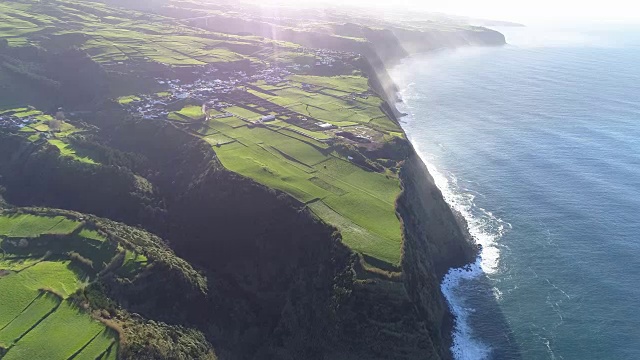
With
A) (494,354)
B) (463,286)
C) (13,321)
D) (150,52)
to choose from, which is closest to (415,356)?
(494,354)

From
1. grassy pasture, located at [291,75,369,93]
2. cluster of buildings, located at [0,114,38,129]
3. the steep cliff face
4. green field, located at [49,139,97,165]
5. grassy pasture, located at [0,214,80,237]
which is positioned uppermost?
grassy pasture, located at [291,75,369,93]

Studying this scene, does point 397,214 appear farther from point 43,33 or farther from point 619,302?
point 43,33

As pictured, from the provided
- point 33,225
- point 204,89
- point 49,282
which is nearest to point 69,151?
point 33,225

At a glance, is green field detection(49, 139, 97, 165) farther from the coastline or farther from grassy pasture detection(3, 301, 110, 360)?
the coastline

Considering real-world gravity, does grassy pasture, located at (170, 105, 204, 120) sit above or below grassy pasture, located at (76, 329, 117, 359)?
above

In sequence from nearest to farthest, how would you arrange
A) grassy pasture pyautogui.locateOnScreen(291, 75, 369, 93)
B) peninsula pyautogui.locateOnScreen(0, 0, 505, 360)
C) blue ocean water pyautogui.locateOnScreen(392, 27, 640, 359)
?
peninsula pyautogui.locateOnScreen(0, 0, 505, 360) → blue ocean water pyautogui.locateOnScreen(392, 27, 640, 359) → grassy pasture pyautogui.locateOnScreen(291, 75, 369, 93)

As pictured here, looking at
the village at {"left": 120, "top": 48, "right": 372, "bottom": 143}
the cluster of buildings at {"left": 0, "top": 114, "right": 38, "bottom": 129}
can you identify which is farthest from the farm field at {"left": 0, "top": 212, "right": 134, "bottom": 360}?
the village at {"left": 120, "top": 48, "right": 372, "bottom": 143}
